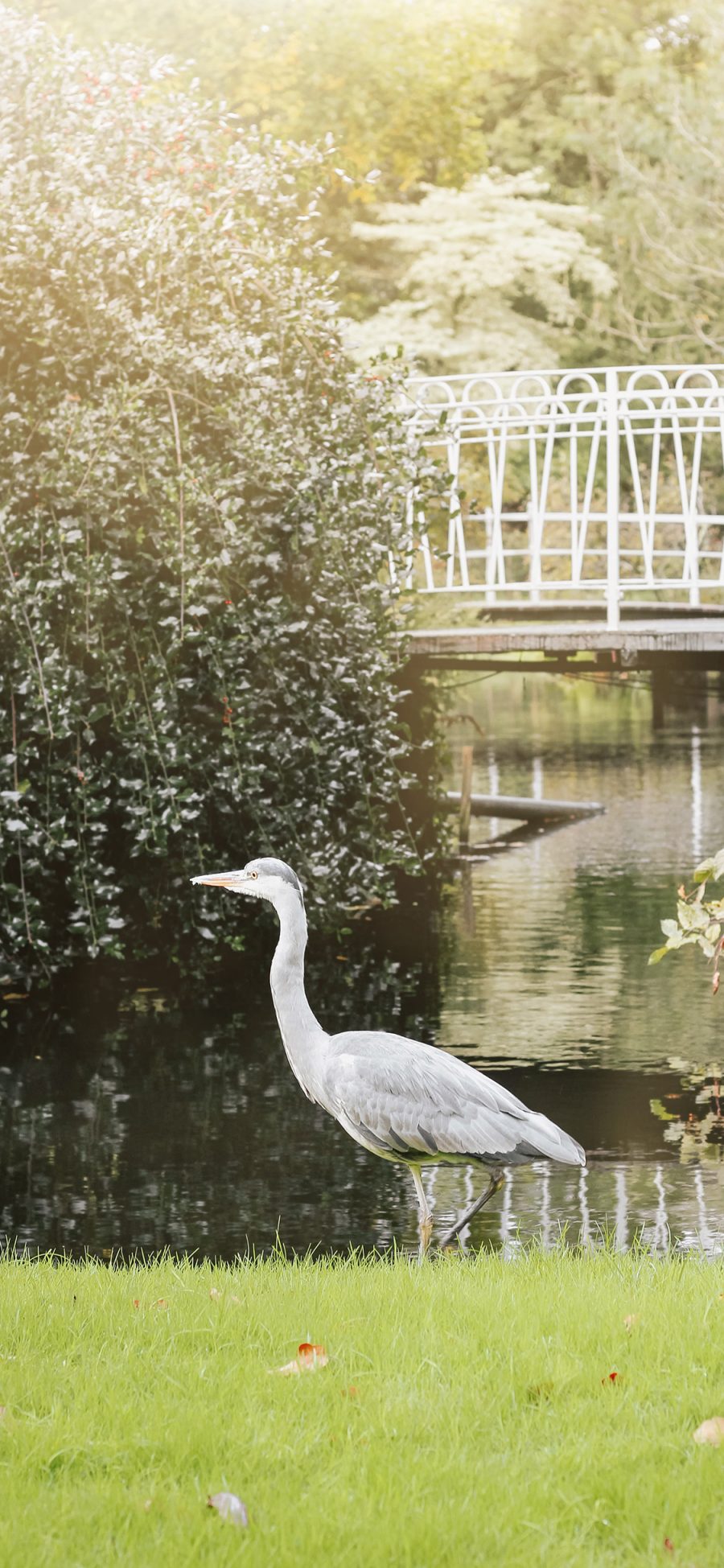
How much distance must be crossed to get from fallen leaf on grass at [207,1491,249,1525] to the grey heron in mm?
2108

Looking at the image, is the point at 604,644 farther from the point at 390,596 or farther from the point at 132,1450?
the point at 132,1450

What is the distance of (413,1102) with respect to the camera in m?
5.48

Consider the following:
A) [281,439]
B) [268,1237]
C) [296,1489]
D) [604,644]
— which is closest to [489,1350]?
[296,1489]

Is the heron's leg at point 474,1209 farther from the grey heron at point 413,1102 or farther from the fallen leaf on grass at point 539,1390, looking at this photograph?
the fallen leaf on grass at point 539,1390

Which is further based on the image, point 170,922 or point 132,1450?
point 170,922

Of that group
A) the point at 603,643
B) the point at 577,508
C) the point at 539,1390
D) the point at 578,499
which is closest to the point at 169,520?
the point at 603,643

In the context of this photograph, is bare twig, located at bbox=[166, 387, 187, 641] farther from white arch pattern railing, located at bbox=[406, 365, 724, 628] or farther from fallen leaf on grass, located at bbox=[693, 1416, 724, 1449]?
fallen leaf on grass, located at bbox=[693, 1416, 724, 1449]

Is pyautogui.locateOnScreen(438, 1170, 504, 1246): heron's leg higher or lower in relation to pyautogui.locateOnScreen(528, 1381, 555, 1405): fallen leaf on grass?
lower

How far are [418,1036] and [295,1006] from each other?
3509 millimetres

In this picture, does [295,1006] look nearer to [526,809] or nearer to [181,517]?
[181,517]

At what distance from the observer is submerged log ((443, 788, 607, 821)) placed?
17078mm

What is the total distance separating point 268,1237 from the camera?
20.5ft

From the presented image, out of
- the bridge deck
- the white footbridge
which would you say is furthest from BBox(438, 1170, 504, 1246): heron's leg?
the bridge deck

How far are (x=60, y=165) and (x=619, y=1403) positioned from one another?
25.3ft
